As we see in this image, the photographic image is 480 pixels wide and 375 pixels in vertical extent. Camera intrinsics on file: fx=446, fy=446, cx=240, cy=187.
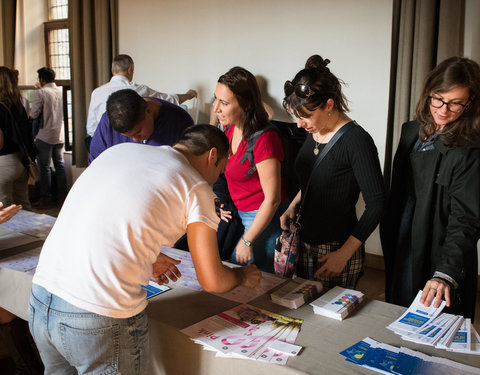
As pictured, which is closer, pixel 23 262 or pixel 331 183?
pixel 331 183

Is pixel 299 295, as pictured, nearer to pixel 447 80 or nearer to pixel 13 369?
pixel 447 80

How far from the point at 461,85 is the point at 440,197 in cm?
39

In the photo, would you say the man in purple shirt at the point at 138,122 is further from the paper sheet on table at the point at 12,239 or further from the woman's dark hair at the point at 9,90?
the woman's dark hair at the point at 9,90

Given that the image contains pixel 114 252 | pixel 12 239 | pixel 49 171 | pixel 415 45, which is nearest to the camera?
pixel 114 252

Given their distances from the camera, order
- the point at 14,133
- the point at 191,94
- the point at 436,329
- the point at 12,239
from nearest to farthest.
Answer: the point at 436,329 < the point at 12,239 < the point at 14,133 < the point at 191,94

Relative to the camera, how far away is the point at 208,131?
50.3 inches

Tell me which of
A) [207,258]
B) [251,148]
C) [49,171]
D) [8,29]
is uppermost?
[8,29]

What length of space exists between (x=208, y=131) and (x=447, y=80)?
84cm

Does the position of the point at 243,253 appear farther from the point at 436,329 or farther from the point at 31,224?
the point at 31,224

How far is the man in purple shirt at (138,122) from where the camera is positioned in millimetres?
2045

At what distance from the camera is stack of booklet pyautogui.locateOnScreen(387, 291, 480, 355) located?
46.3 inches

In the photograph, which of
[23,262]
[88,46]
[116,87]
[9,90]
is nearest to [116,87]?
[116,87]

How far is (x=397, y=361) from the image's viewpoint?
43.4 inches

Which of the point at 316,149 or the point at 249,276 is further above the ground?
the point at 316,149
